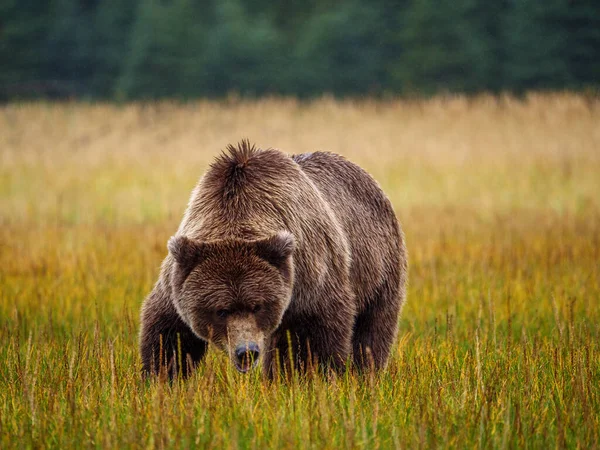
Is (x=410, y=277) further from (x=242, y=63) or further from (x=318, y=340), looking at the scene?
(x=242, y=63)

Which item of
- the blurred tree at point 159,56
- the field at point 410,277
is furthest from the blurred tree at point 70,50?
the field at point 410,277

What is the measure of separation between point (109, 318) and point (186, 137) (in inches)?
613

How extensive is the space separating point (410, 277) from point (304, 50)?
2720cm

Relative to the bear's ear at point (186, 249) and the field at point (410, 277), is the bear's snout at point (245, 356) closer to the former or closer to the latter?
the field at point (410, 277)

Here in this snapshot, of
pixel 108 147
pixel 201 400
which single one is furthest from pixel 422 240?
pixel 108 147

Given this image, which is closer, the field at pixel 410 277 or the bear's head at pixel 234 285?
the field at pixel 410 277

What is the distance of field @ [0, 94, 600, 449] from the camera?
3.54 meters

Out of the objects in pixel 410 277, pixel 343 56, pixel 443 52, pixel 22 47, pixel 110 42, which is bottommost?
pixel 410 277

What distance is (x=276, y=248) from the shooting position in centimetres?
393

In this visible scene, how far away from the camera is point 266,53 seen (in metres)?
34.1

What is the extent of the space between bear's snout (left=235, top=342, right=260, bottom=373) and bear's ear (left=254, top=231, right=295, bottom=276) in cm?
41

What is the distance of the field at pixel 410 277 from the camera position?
3.54 m

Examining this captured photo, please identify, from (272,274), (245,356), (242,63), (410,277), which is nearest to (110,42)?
(242,63)

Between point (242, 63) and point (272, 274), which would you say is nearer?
point (272, 274)
